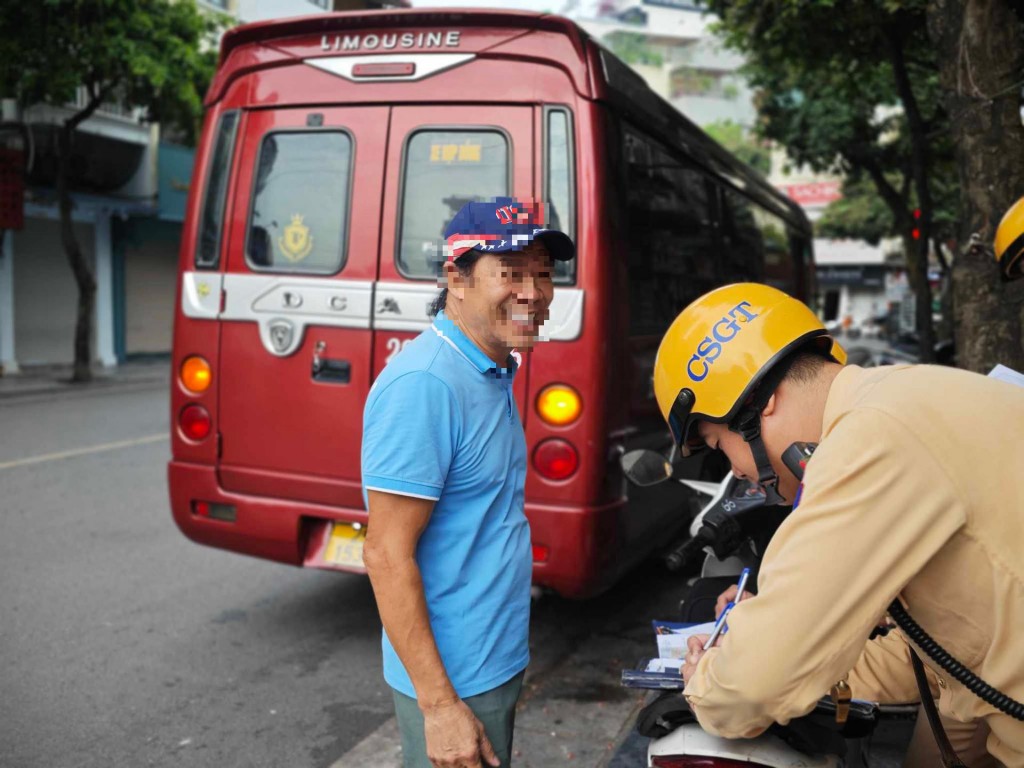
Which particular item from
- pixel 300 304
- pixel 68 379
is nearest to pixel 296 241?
pixel 300 304

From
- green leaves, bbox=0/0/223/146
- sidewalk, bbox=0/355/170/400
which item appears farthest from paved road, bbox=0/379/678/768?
green leaves, bbox=0/0/223/146

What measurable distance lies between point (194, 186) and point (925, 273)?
906cm

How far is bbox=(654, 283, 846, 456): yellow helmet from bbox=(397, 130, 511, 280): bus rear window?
233 cm

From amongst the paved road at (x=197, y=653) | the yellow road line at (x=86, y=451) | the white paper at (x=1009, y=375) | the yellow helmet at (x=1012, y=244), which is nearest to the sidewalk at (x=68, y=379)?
the yellow road line at (x=86, y=451)

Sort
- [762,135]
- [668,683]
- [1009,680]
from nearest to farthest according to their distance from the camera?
[1009,680] → [668,683] → [762,135]

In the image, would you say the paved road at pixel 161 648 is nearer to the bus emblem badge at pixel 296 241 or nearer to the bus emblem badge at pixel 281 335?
the bus emblem badge at pixel 281 335

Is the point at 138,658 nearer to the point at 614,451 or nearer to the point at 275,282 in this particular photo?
the point at 275,282

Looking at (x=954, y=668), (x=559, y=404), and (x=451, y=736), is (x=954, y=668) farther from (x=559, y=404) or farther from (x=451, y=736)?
(x=559, y=404)

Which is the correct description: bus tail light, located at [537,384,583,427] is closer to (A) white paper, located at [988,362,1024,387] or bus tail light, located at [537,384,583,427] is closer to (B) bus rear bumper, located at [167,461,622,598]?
(B) bus rear bumper, located at [167,461,622,598]

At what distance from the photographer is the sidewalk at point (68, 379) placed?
611 inches

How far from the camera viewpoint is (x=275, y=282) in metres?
4.26

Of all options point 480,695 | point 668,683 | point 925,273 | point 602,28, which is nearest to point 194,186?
point 480,695

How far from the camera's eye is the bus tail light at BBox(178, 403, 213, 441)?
437 centimetres

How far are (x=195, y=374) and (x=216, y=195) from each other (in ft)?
2.82
